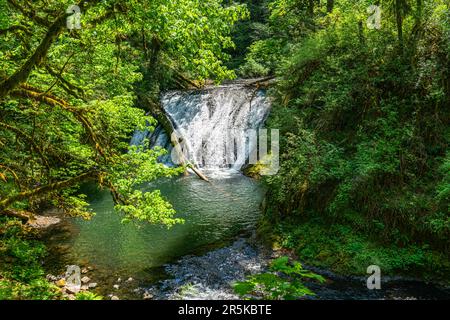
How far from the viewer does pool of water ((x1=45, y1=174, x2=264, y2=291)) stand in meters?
9.55

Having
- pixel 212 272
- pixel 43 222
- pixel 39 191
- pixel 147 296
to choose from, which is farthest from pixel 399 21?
pixel 43 222

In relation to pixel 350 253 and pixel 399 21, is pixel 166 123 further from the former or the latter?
pixel 350 253

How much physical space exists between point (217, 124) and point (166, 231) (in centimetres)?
989

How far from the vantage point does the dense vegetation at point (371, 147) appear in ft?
26.8

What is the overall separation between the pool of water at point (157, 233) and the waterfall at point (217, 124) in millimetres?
3725

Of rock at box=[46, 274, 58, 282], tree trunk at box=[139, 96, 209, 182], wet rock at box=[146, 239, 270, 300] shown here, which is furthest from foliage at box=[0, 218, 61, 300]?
tree trunk at box=[139, 96, 209, 182]

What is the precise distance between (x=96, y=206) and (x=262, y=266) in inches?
Result: 311

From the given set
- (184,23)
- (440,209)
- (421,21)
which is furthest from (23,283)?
(421,21)

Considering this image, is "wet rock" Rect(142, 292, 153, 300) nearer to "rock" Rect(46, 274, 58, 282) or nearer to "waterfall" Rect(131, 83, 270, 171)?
"rock" Rect(46, 274, 58, 282)

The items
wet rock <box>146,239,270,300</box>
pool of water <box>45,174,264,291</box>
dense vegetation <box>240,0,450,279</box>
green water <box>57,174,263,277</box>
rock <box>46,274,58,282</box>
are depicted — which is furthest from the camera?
green water <box>57,174,263,277</box>

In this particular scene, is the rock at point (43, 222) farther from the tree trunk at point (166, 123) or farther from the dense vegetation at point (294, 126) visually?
the tree trunk at point (166, 123)

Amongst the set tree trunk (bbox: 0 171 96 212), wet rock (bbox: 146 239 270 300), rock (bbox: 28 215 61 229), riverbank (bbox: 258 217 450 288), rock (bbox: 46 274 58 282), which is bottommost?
rock (bbox: 46 274 58 282)

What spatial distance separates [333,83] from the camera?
11.0m
